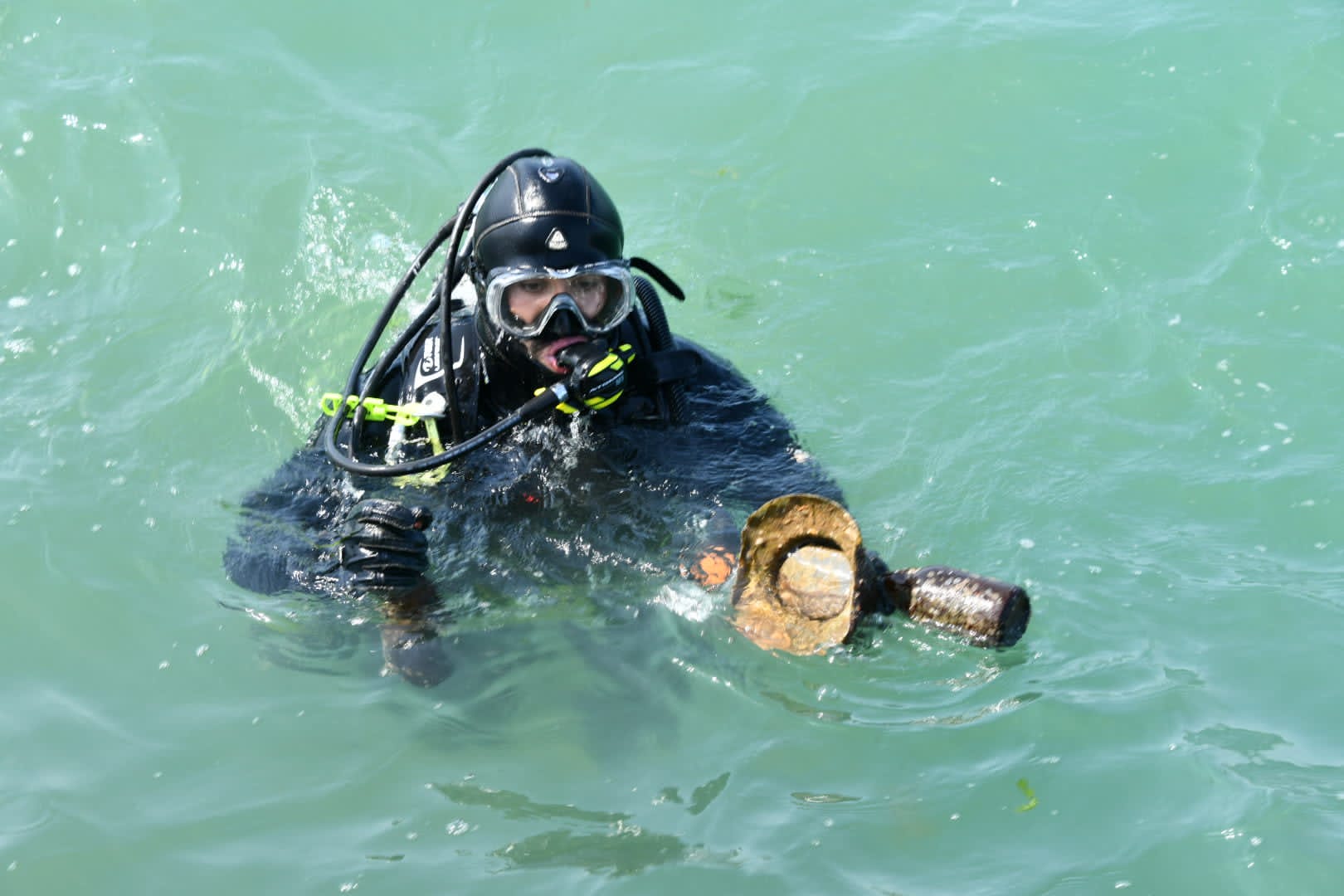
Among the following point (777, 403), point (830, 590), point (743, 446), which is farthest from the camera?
point (777, 403)

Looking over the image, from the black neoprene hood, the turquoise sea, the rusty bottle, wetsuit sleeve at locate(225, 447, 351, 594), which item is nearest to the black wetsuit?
wetsuit sleeve at locate(225, 447, 351, 594)

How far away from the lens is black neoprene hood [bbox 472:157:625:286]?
4047mm

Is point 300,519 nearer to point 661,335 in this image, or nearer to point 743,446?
point 661,335

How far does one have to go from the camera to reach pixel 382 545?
11.9ft

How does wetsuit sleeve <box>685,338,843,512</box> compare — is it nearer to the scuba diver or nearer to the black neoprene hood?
the scuba diver

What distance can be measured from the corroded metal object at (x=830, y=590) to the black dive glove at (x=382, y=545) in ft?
3.00

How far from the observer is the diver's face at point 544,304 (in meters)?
4.07

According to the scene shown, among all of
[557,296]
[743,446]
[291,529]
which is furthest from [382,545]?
[743,446]

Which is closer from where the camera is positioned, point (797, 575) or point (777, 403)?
point (797, 575)

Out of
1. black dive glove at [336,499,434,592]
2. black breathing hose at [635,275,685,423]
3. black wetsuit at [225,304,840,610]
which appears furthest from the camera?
black breathing hose at [635,275,685,423]

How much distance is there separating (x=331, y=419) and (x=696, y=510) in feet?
4.03

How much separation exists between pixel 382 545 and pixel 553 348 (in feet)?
2.79

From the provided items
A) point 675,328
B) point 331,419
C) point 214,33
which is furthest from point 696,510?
point 214,33

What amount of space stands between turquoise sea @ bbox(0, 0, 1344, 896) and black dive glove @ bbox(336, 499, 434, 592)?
0.36 meters
